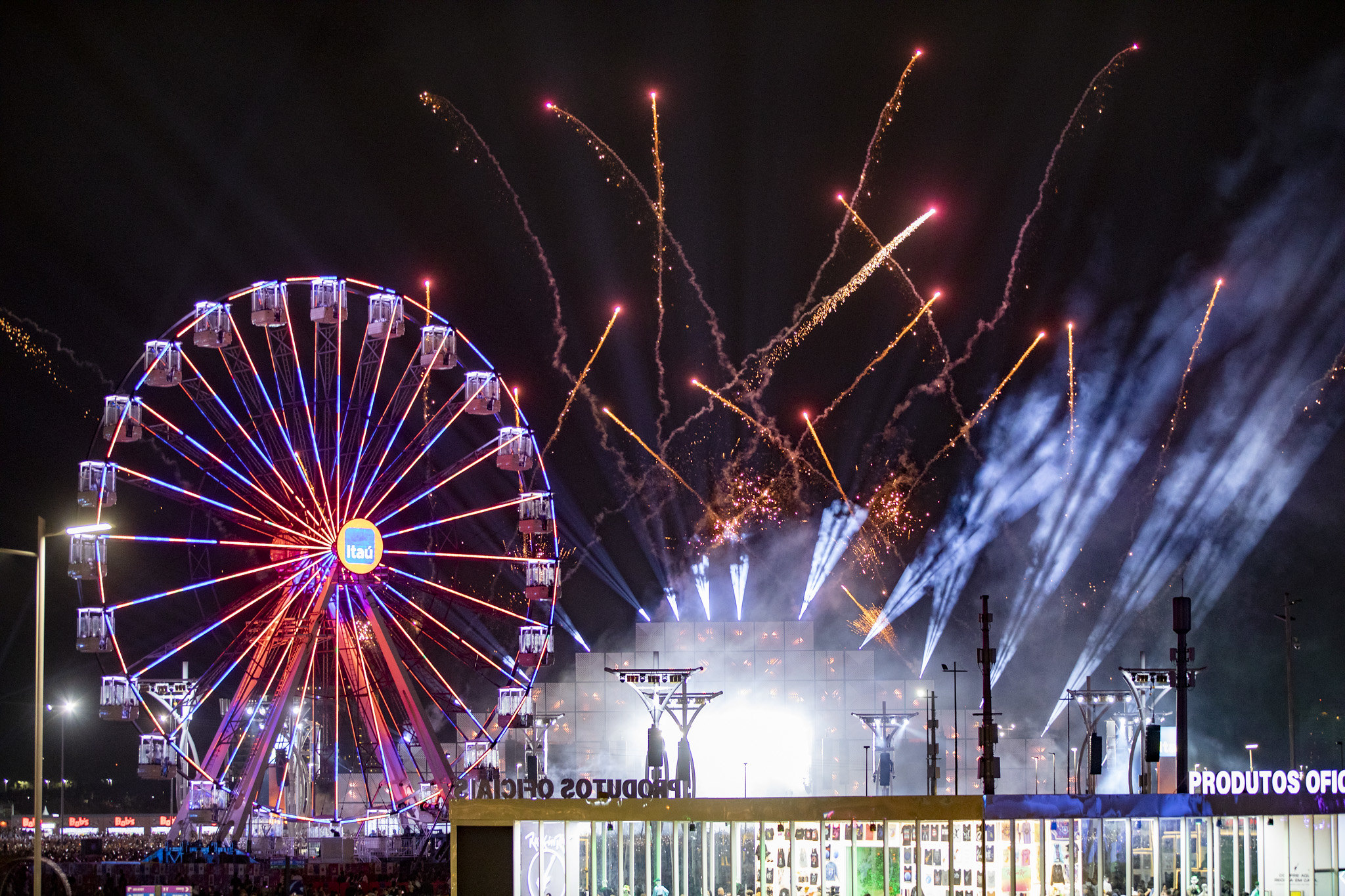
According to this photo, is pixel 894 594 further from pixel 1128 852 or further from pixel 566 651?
pixel 1128 852

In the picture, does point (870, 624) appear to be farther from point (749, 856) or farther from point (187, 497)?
point (749, 856)

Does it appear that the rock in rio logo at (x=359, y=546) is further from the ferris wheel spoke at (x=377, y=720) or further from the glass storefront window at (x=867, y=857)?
the glass storefront window at (x=867, y=857)

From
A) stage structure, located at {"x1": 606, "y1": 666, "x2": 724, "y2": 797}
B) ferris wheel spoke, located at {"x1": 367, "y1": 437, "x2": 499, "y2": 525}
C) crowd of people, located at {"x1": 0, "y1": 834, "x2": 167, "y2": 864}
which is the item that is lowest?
crowd of people, located at {"x1": 0, "y1": 834, "x2": 167, "y2": 864}

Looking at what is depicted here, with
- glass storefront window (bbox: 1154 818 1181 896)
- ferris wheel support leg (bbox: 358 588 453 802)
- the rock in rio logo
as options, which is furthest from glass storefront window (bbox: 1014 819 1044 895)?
the rock in rio logo

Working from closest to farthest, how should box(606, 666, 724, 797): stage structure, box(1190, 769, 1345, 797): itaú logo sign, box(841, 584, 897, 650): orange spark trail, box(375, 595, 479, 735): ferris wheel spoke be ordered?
box(1190, 769, 1345, 797): itaú logo sign < box(606, 666, 724, 797): stage structure < box(375, 595, 479, 735): ferris wheel spoke < box(841, 584, 897, 650): orange spark trail

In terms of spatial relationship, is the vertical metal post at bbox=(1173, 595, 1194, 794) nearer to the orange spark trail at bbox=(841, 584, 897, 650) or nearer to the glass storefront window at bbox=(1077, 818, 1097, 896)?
the glass storefront window at bbox=(1077, 818, 1097, 896)

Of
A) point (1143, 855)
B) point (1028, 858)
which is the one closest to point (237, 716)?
point (1028, 858)

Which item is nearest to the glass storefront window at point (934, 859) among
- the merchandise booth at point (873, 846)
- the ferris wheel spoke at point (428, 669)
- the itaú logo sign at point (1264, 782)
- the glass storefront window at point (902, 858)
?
the merchandise booth at point (873, 846)
